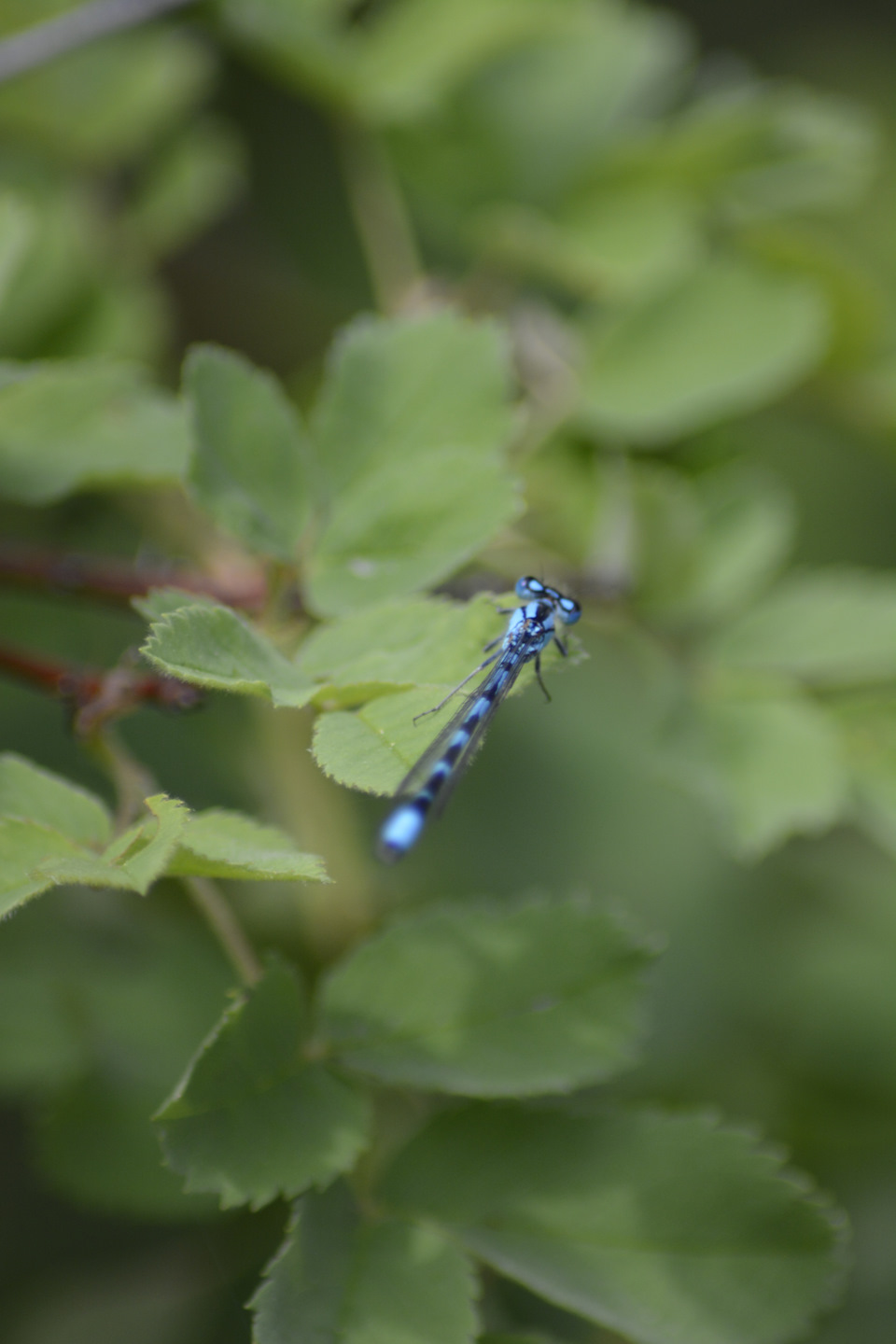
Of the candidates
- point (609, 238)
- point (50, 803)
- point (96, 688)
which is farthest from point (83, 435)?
point (609, 238)

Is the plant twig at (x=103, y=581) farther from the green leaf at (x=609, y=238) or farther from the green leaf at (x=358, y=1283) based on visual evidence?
the green leaf at (x=609, y=238)

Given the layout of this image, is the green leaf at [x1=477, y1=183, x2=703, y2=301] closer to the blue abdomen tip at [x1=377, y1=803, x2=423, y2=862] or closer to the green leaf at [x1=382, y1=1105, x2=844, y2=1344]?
the blue abdomen tip at [x1=377, y1=803, x2=423, y2=862]

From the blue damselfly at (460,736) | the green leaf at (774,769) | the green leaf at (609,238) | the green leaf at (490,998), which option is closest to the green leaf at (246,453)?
the blue damselfly at (460,736)

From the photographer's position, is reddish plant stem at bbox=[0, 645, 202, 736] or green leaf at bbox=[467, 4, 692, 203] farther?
green leaf at bbox=[467, 4, 692, 203]

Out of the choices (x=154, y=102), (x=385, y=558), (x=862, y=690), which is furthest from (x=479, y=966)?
(x=154, y=102)

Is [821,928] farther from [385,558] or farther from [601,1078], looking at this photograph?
[385,558]

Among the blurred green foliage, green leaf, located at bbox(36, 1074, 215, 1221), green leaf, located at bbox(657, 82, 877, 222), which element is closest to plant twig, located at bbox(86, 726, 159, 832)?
the blurred green foliage
